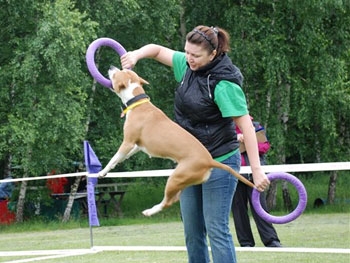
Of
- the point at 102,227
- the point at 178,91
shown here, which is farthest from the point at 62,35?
the point at 178,91

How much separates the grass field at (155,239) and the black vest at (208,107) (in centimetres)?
324

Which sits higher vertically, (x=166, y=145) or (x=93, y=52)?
(x=93, y=52)

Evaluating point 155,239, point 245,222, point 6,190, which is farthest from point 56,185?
point 245,222

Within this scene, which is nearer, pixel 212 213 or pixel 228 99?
pixel 228 99

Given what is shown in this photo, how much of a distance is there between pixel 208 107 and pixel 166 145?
0.34 metres

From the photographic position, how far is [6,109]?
57.7 feet

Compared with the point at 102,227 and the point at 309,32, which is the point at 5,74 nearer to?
→ the point at 102,227

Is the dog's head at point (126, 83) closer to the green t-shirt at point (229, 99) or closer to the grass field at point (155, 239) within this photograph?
the green t-shirt at point (229, 99)

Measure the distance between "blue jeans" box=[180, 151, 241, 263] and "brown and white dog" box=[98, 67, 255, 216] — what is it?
0.09 metres

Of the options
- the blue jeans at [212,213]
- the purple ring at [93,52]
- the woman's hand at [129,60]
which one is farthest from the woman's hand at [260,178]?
the purple ring at [93,52]

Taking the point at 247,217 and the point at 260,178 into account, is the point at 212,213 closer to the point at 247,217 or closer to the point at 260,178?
the point at 260,178

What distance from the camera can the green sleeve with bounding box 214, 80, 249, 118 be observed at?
5129mm

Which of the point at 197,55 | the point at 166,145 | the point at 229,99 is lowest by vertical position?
the point at 166,145

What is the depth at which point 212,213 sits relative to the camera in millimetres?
5230
